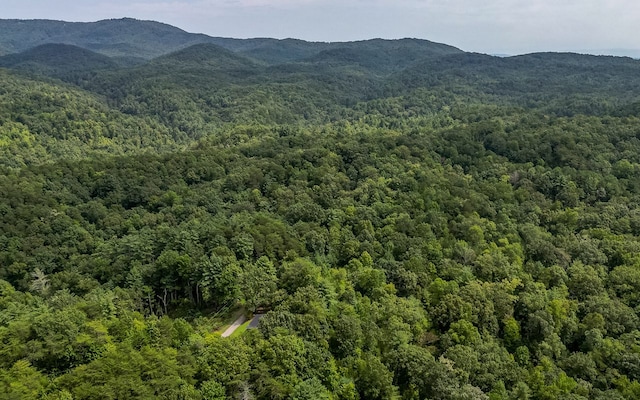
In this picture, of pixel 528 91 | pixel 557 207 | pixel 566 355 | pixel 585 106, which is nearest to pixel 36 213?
pixel 566 355

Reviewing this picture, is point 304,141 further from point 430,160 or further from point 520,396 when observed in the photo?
point 520,396

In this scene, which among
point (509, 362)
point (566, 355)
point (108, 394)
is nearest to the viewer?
point (108, 394)

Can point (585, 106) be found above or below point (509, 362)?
above

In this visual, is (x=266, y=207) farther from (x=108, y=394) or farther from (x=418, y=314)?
(x=108, y=394)

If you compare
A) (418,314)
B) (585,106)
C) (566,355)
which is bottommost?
(566,355)

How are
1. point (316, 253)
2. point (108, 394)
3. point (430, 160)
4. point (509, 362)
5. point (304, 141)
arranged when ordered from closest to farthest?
point (108, 394) < point (509, 362) < point (316, 253) < point (430, 160) < point (304, 141)

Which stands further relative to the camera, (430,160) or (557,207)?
(430,160)

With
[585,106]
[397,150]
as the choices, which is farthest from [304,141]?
[585,106]
